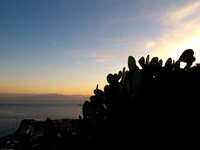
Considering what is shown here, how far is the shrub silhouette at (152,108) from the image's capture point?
204cm

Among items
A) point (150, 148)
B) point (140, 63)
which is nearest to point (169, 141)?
point (150, 148)

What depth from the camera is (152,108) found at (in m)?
2.11

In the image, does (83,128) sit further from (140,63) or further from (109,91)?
(140,63)

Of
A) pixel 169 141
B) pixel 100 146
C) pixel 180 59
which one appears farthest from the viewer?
pixel 180 59

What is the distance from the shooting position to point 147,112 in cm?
212

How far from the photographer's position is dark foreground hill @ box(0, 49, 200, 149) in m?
2.04

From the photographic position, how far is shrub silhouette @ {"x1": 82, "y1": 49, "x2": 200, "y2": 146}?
2035 millimetres

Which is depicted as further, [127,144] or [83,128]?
[83,128]

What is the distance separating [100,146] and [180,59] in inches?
42.0

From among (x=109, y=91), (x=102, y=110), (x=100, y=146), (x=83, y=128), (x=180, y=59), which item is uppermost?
(x=180, y=59)

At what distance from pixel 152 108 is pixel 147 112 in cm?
5

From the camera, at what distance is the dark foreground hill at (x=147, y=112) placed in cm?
204

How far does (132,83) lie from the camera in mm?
2148

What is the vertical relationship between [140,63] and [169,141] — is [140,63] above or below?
above
